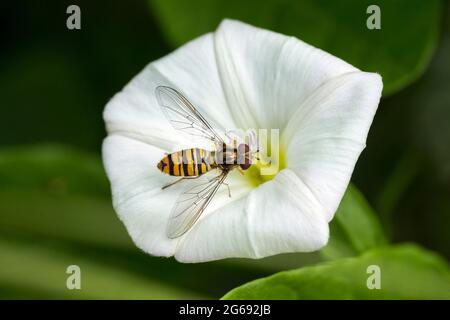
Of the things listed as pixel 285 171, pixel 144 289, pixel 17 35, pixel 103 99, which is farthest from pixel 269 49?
pixel 17 35

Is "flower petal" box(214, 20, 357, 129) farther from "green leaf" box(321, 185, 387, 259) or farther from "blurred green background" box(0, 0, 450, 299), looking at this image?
"blurred green background" box(0, 0, 450, 299)

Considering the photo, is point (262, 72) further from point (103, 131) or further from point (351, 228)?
point (103, 131)

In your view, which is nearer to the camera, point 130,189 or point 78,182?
point 130,189

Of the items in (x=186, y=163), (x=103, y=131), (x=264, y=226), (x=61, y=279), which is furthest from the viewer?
(x=103, y=131)

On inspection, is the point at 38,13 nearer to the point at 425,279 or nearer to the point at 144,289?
the point at 144,289

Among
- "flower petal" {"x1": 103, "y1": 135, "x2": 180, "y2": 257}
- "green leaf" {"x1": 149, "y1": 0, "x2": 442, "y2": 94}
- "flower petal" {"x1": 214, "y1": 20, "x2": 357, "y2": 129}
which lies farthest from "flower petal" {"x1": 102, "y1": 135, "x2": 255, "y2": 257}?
"green leaf" {"x1": 149, "y1": 0, "x2": 442, "y2": 94}

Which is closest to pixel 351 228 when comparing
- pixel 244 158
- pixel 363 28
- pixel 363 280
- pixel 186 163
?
pixel 363 280
